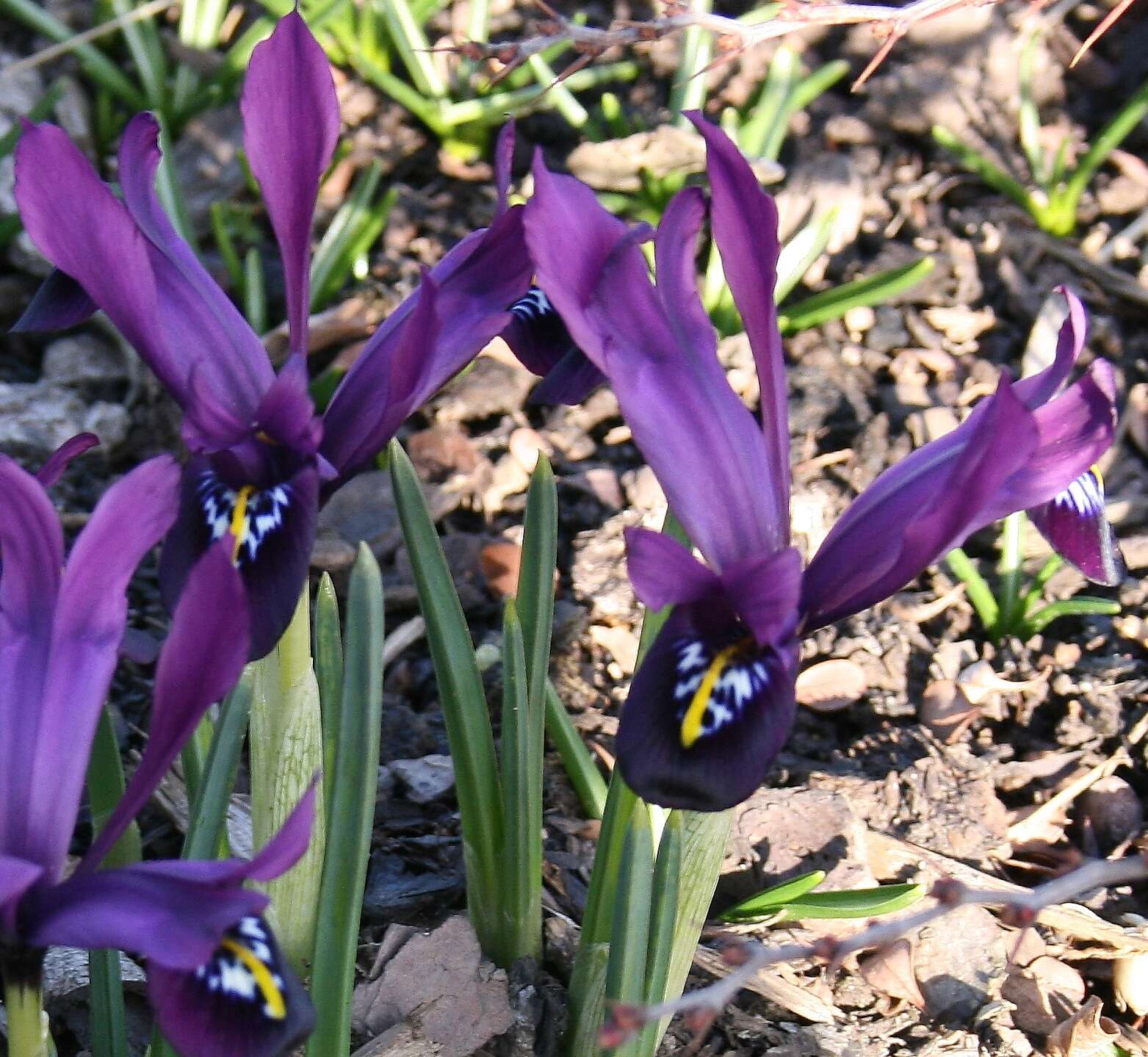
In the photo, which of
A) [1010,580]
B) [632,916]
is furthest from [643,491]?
[632,916]

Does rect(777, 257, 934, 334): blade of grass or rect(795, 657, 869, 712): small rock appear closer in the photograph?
rect(795, 657, 869, 712): small rock

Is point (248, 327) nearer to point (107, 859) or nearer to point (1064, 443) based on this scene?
point (107, 859)

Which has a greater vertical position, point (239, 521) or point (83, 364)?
point (239, 521)

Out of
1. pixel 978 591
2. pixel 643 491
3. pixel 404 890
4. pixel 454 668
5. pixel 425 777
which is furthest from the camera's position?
pixel 643 491

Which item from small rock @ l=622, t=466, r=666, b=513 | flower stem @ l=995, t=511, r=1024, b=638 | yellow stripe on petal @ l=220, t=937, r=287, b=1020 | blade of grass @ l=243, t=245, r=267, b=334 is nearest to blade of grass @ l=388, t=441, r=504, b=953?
yellow stripe on petal @ l=220, t=937, r=287, b=1020

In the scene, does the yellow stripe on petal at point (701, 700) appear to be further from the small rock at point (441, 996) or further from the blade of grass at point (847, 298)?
the blade of grass at point (847, 298)

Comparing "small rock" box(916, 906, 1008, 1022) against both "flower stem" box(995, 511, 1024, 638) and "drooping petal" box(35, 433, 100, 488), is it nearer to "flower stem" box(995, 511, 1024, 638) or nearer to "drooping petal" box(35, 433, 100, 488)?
"flower stem" box(995, 511, 1024, 638)

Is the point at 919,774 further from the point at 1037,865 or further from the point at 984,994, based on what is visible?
the point at 984,994
